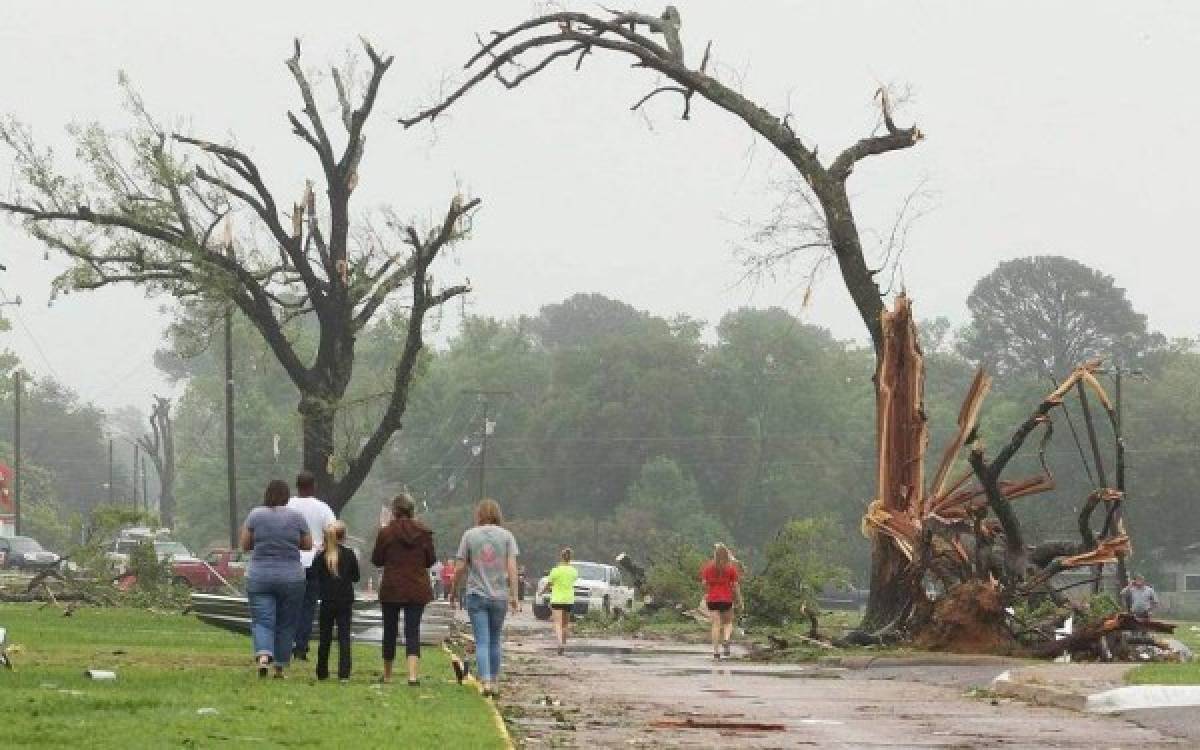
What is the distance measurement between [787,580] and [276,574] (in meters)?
20.1

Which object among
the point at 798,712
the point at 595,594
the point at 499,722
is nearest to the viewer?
the point at 499,722

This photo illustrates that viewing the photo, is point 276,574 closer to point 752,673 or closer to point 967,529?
point 752,673

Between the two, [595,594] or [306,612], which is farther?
[595,594]

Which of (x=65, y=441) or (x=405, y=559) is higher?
(x=65, y=441)

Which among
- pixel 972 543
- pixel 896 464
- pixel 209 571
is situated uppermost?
pixel 896 464

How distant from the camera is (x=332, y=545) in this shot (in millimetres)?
21312

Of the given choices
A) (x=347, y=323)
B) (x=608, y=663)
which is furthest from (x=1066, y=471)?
(x=608, y=663)

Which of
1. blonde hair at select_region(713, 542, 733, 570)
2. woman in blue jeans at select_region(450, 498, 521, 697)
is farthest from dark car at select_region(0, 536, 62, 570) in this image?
woman in blue jeans at select_region(450, 498, 521, 697)

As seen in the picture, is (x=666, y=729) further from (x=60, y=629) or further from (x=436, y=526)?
(x=436, y=526)

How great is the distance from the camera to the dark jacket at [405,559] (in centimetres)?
2112

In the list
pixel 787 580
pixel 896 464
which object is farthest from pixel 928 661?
pixel 787 580

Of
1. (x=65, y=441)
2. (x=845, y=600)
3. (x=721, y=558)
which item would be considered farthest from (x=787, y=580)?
(x=65, y=441)

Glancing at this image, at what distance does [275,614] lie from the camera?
21062mm

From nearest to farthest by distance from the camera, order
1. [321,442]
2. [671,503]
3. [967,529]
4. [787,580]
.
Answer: [967,529] < [787,580] < [321,442] < [671,503]
